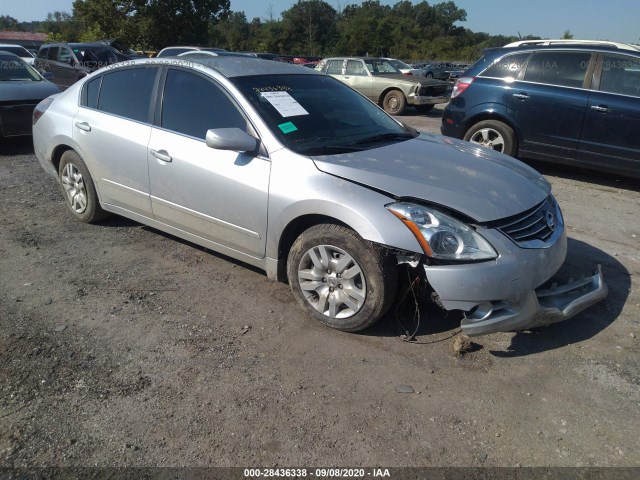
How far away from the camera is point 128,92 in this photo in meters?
4.62

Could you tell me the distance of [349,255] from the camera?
3.25m

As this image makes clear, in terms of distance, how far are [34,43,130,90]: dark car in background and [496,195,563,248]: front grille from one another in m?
14.7

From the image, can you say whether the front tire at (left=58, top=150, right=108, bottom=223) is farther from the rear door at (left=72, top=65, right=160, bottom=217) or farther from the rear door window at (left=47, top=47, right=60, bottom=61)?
the rear door window at (left=47, top=47, right=60, bottom=61)

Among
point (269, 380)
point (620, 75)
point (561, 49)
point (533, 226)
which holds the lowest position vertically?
point (269, 380)

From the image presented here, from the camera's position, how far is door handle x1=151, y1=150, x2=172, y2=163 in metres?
4.09

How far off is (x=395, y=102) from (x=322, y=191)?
477 inches

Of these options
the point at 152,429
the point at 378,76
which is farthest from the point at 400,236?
the point at 378,76

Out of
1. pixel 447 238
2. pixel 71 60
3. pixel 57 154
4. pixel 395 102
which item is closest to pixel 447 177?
pixel 447 238

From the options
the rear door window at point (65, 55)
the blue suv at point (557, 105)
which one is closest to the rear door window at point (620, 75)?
the blue suv at point (557, 105)

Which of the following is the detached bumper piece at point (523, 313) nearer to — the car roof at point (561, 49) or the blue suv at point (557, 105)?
the blue suv at point (557, 105)

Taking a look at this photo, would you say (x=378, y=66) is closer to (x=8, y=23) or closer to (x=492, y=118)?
(x=492, y=118)

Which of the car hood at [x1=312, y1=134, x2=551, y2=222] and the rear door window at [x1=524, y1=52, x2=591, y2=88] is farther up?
the rear door window at [x1=524, y1=52, x2=591, y2=88]

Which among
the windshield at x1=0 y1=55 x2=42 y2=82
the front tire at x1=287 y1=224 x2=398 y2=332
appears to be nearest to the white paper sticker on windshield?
the front tire at x1=287 y1=224 x2=398 y2=332

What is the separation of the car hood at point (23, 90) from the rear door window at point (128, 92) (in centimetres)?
480
